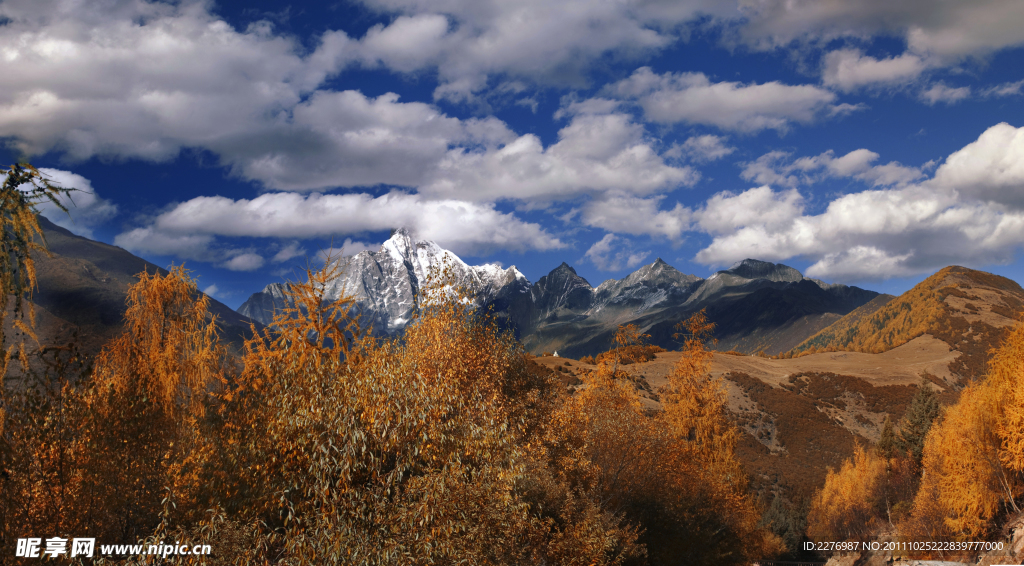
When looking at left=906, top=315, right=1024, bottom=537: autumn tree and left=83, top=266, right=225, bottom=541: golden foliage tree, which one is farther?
left=906, top=315, right=1024, bottom=537: autumn tree

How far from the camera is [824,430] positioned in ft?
327

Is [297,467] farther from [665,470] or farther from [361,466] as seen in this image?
[665,470]

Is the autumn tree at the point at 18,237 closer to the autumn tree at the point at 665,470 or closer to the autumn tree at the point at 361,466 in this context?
the autumn tree at the point at 361,466

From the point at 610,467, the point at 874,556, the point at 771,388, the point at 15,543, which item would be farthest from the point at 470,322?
the point at 771,388

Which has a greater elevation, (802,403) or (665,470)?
(665,470)

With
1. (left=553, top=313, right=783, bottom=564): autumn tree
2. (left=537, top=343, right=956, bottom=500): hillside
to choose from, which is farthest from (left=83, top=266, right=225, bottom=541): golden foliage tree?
(left=537, top=343, right=956, bottom=500): hillside

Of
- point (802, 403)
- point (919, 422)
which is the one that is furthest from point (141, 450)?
point (802, 403)

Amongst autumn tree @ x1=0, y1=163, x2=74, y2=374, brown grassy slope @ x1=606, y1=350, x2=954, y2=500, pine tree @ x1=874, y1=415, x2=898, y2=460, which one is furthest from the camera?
brown grassy slope @ x1=606, y1=350, x2=954, y2=500

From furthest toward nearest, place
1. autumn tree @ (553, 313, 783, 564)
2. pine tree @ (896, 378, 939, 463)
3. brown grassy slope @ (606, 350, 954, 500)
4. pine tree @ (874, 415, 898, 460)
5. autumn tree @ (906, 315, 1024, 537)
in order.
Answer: brown grassy slope @ (606, 350, 954, 500) < pine tree @ (874, 415, 898, 460) < pine tree @ (896, 378, 939, 463) < autumn tree @ (906, 315, 1024, 537) < autumn tree @ (553, 313, 783, 564)

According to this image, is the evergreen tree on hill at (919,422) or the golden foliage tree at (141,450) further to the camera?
the evergreen tree on hill at (919,422)

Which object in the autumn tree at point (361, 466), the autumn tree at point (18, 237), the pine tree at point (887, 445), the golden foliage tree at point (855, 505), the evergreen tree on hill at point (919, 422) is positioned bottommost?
the golden foliage tree at point (855, 505)

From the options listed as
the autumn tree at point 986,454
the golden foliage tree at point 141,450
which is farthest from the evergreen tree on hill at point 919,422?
the golden foliage tree at point 141,450

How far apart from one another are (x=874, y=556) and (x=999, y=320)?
19032 cm

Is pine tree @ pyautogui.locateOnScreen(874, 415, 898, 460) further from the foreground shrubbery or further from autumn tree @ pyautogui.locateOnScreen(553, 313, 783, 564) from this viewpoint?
the foreground shrubbery
